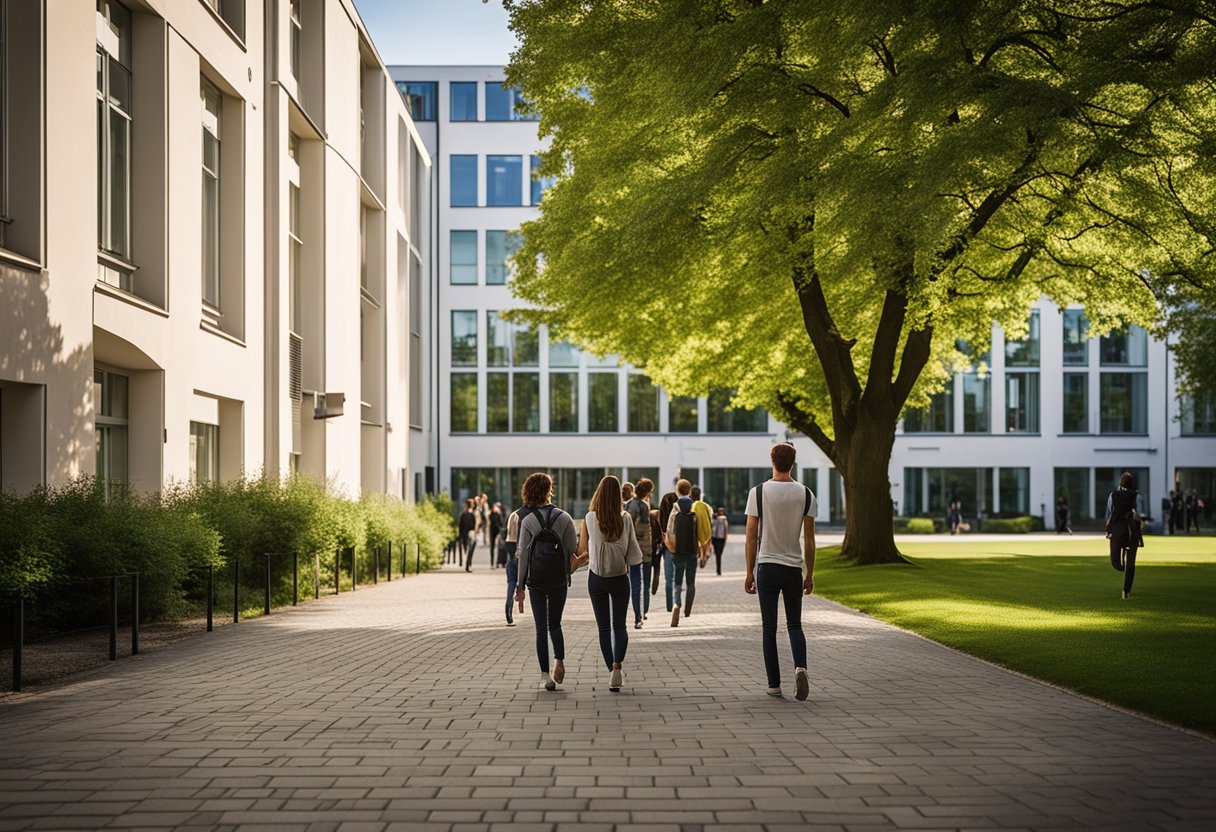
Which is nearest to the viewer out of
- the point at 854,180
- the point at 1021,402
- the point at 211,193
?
the point at 854,180

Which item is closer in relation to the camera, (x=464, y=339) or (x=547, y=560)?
(x=547, y=560)

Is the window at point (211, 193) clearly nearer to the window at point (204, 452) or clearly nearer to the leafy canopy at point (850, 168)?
the window at point (204, 452)

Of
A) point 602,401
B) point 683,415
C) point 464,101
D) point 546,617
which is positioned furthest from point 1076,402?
point 546,617

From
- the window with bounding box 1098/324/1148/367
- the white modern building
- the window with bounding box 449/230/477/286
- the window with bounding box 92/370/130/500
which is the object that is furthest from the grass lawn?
the window with bounding box 449/230/477/286

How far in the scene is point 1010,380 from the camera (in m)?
67.1

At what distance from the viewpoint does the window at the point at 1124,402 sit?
219 ft

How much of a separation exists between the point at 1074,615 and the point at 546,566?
29.2ft

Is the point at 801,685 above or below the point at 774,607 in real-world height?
below

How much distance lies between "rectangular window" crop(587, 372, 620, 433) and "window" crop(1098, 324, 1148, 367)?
26.4m

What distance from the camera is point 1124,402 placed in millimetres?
67000

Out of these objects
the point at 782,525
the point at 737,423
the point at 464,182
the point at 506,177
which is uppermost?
the point at 506,177

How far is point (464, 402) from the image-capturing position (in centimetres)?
6644

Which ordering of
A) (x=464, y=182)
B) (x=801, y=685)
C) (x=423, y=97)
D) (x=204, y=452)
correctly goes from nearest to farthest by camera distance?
(x=801, y=685) → (x=204, y=452) → (x=423, y=97) → (x=464, y=182)

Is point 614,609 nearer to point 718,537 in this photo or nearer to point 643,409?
point 718,537
